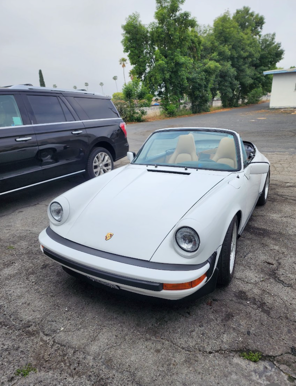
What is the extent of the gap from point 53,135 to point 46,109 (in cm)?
50

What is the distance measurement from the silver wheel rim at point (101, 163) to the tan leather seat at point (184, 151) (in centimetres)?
266

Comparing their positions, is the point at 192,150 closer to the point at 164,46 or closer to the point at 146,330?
the point at 146,330

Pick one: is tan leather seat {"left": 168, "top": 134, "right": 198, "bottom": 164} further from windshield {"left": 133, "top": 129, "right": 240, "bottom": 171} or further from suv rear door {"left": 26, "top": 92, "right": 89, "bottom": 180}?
suv rear door {"left": 26, "top": 92, "right": 89, "bottom": 180}

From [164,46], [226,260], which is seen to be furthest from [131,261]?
[164,46]

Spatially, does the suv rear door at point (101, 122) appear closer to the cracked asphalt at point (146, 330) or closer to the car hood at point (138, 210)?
the car hood at point (138, 210)

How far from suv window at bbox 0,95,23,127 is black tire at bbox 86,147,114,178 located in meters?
1.57

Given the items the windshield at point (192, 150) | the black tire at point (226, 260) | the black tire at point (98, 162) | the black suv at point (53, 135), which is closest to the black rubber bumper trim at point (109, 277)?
the black tire at point (226, 260)

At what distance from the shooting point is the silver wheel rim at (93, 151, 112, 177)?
5.77m

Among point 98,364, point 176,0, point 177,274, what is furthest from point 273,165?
point 176,0

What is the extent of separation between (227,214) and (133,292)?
1.04 metres

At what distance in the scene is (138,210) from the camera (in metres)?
2.41

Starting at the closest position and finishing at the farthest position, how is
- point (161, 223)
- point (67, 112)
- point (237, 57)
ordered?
point (161, 223)
point (67, 112)
point (237, 57)

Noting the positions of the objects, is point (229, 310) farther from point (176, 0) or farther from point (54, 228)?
point (176, 0)

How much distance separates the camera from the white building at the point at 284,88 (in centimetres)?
2419
